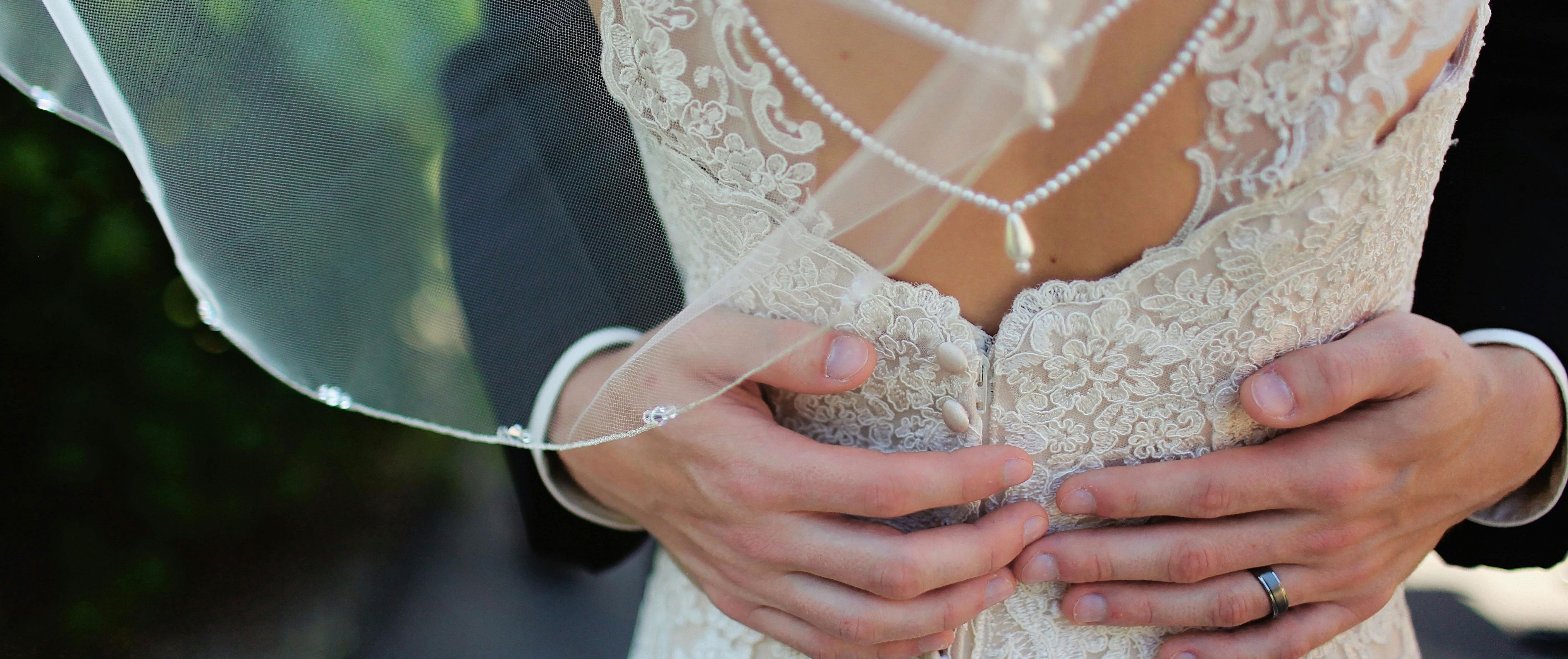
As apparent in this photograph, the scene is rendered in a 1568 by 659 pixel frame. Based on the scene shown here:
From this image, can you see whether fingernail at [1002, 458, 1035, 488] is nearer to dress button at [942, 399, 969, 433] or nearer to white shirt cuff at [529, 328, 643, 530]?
dress button at [942, 399, 969, 433]

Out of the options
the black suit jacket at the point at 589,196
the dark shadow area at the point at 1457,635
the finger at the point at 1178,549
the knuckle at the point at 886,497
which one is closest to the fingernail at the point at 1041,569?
the finger at the point at 1178,549

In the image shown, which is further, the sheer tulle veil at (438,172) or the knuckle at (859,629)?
the knuckle at (859,629)

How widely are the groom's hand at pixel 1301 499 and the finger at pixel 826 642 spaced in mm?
106

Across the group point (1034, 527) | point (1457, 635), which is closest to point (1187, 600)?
point (1034, 527)

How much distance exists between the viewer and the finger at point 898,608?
2.41 ft

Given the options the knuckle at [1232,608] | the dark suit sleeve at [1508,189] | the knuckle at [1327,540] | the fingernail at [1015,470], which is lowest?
the knuckle at [1232,608]

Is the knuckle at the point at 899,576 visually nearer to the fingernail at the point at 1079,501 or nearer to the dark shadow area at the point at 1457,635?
the fingernail at the point at 1079,501

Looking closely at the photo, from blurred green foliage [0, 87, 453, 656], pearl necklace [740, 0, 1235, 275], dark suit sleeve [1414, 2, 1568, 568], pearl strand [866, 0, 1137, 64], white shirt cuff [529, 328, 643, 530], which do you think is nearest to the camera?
pearl strand [866, 0, 1137, 64]

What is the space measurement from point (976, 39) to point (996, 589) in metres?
0.48

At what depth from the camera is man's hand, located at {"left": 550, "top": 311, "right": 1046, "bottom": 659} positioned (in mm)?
703

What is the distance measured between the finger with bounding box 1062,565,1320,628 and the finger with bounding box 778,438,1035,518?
134mm

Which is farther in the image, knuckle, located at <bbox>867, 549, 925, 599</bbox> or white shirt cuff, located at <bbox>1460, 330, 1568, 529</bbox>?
white shirt cuff, located at <bbox>1460, 330, 1568, 529</bbox>

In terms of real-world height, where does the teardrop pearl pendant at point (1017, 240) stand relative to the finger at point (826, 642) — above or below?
above

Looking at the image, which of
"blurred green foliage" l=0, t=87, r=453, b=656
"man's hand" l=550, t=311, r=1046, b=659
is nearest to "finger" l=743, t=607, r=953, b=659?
"man's hand" l=550, t=311, r=1046, b=659
